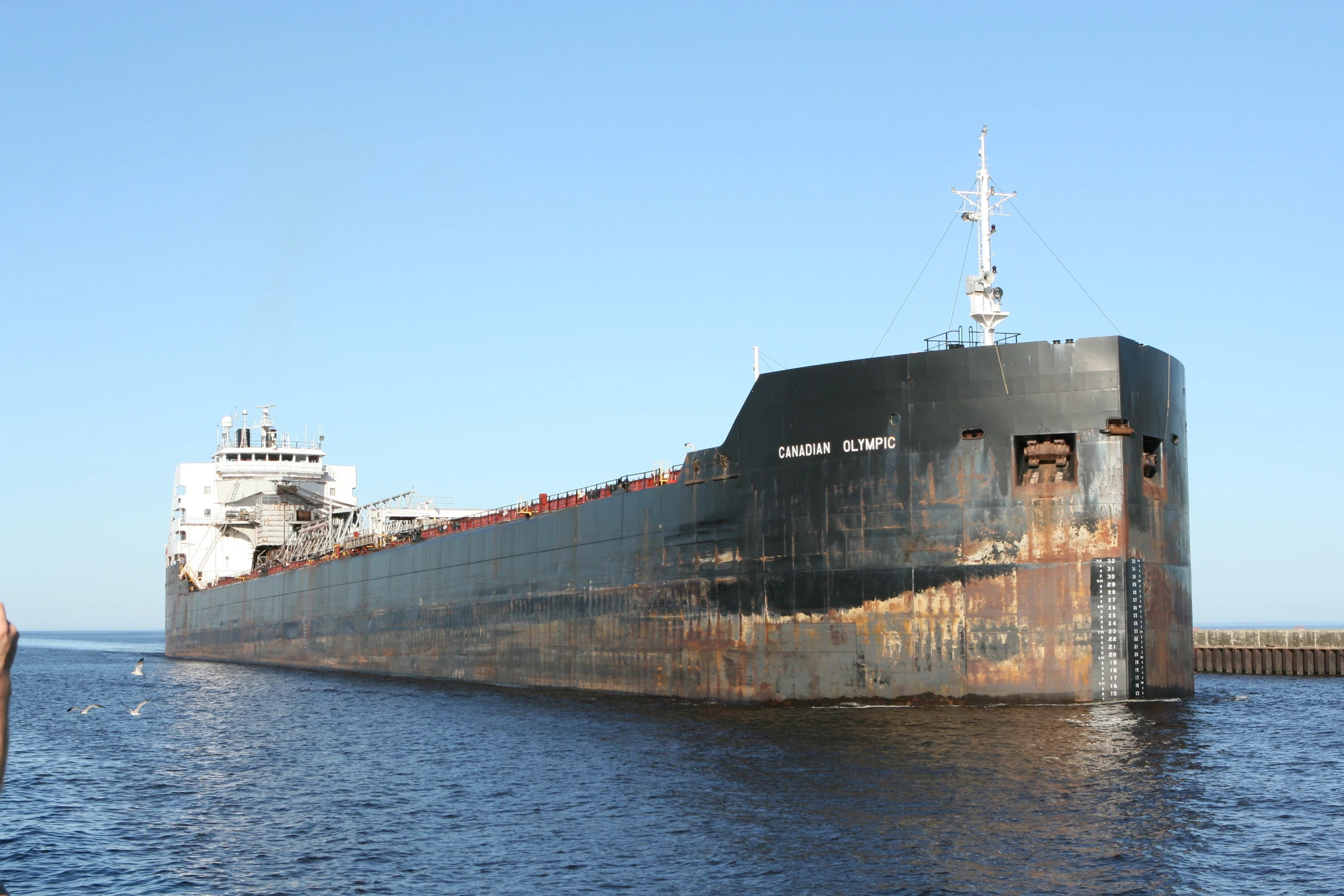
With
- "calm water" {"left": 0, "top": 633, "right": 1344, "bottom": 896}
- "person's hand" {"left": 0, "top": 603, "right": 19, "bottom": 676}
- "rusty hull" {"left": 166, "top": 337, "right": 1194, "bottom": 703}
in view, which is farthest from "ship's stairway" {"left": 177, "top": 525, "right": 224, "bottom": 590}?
"person's hand" {"left": 0, "top": 603, "right": 19, "bottom": 676}

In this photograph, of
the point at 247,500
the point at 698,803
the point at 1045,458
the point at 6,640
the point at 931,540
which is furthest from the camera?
the point at 247,500

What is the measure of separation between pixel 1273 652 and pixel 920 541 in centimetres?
2391

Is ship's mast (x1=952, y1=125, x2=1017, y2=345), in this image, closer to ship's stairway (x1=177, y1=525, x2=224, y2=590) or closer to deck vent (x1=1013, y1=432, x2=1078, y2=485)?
deck vent (x1=1013, y1=432, x2=1078, y2=485)

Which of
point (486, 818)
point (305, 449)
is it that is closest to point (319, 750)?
point (486, 818)

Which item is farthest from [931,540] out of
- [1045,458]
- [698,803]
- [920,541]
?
[698,803]

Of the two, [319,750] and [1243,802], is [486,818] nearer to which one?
[319,750]

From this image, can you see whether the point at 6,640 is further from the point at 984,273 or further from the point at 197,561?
the point at 197,561

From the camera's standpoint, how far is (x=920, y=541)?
2092 centimetres

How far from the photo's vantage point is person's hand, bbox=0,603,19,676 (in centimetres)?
316

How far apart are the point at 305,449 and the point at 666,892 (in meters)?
46.3

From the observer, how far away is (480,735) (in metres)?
21.4

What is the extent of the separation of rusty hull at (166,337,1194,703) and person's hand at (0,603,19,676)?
1862 cm

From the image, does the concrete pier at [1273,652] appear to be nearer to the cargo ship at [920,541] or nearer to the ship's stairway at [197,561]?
the cargo ship at [920,541]

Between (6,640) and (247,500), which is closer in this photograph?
(6,640)
